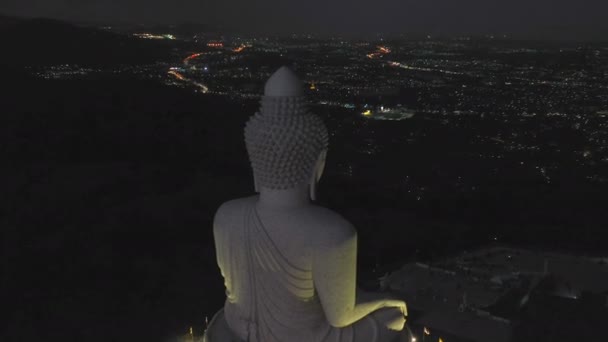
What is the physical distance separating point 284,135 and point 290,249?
0.76m

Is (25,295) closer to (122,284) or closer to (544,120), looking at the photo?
(122,284)

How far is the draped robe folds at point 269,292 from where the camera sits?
12.3 ft

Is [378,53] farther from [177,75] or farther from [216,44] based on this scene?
[177,75]

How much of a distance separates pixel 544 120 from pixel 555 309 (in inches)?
1645

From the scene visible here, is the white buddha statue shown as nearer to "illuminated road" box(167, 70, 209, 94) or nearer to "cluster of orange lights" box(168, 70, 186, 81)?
"illuminated road" box(167, 70, 209, 94)

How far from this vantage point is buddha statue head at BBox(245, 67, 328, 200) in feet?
11.8

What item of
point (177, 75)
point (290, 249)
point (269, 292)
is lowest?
point (177, 75)

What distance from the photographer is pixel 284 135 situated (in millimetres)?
3570

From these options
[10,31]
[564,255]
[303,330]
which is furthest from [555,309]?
[10,31]

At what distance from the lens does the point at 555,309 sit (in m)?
9.94

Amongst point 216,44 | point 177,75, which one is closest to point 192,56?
point 216,44

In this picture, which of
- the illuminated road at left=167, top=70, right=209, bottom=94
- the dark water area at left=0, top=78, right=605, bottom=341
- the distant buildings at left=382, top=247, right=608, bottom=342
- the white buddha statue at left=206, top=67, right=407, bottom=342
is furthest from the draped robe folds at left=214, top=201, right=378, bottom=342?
the illuminated road at left=167, top=70, right=209, bottom=94

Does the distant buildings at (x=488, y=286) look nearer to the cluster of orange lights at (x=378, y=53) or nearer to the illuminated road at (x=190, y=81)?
the illuminated road at (x=190, y=81)

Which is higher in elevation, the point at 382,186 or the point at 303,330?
the point at 303,330
